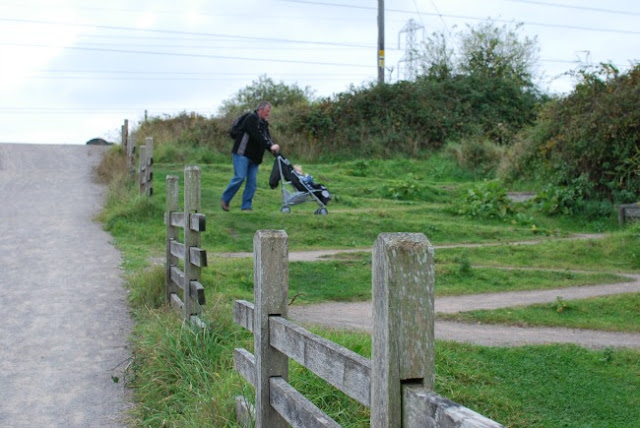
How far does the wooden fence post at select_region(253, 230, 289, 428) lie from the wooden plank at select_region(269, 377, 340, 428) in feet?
0.19

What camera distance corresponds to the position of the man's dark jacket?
14273 millimetres

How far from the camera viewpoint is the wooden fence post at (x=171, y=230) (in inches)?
351

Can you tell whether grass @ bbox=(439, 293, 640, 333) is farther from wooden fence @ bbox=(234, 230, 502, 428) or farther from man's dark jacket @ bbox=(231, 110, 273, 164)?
man's dark jacket @ bbox=(231, 110, 273, 164)

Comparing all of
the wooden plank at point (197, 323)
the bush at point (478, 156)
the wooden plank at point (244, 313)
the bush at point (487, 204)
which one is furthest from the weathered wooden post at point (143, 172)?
the bush at point (478, 156)

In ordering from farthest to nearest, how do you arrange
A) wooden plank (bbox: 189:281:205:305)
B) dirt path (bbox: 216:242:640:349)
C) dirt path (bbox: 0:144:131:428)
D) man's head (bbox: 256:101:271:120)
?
man's head (bbox: 256:101:271:120) → dirt path (bbox: 216:242:640:349) → wooden plank (bbox: 189:281:205:305) → dirt path (bbox: 0:144:131:428)

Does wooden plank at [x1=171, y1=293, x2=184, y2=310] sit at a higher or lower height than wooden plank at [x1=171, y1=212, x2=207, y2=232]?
lower

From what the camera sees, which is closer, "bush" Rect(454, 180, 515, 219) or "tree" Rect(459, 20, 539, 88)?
"bush" Rect(454, 180, 515, 219)

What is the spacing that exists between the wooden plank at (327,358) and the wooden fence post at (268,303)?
79mm

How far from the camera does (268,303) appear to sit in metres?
4.25

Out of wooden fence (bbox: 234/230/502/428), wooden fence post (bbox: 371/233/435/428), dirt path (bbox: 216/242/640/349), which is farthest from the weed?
wooden fence post (bbox: 371/233/435/428)

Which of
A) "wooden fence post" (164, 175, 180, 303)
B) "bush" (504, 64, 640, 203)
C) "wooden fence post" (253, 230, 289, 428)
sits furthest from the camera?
"bush" (504, 64, 640, 203)

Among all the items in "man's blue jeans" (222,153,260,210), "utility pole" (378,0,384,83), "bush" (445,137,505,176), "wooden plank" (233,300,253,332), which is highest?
"utility pole" (378,0,384,83)

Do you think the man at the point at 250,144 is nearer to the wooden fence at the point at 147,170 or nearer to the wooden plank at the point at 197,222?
the wooden fence at the point at 147,170

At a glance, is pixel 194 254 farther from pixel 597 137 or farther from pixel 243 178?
pixel 597 137
